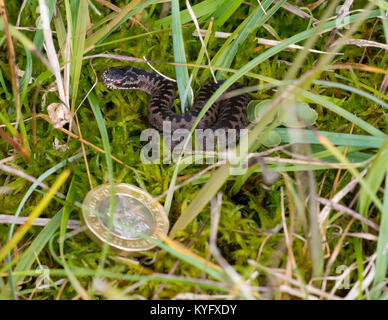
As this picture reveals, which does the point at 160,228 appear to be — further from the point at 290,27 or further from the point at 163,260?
the point at 290,27

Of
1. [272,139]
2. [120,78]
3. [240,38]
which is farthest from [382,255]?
[120,78]

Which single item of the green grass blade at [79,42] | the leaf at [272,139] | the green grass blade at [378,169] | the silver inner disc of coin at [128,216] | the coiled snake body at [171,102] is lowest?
the silver inner disc of coin at [128,216]

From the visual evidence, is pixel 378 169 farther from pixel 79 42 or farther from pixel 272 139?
pixel 79 42

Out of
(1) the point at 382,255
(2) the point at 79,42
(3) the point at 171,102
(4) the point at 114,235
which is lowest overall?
(1) the point at 382,255

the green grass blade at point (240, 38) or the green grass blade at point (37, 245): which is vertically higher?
the green grass blade at point (240, 38)

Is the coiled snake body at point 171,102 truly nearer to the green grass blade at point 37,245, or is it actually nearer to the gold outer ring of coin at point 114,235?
the gold outer ring of coin at point 114,235

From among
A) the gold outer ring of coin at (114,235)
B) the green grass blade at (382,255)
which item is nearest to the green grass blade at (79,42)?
the gold outer ring of coin at (114,235)

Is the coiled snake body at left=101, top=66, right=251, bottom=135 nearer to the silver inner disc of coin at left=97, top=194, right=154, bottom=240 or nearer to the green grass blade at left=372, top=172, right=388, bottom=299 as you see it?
the silver inner disc of coin at left=97, top=194, right=154, bottom=240
